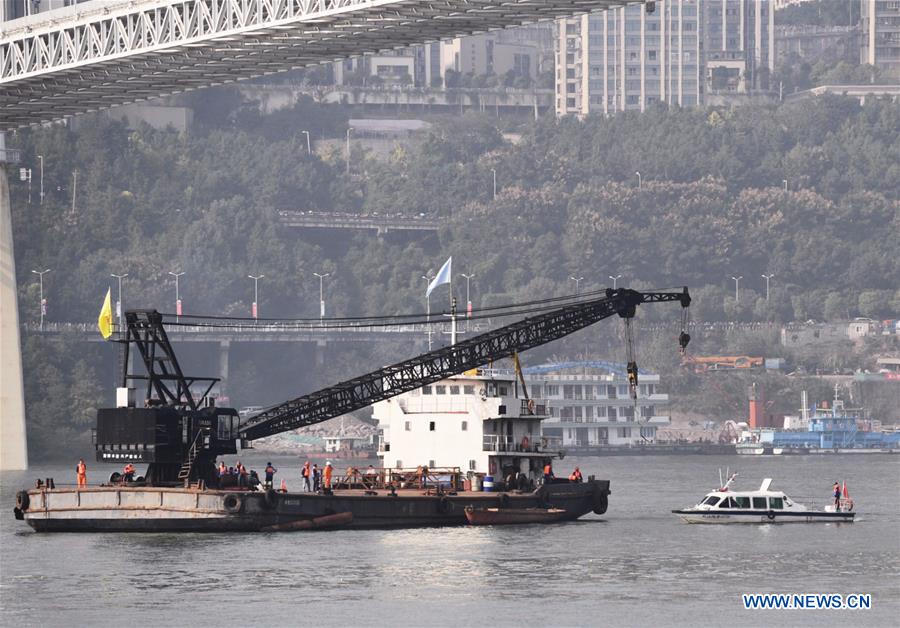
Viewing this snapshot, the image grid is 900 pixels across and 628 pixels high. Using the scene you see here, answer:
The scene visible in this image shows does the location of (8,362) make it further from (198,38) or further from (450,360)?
(450,360)

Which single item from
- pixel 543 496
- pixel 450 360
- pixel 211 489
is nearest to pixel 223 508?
pixel 211 489

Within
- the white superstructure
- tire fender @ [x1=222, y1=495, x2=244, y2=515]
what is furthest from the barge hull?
the white superstructure

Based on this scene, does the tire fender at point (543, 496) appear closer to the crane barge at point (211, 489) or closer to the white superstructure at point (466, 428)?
the crane barge at point (211, 489)

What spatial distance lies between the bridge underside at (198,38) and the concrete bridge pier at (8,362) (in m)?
11.1

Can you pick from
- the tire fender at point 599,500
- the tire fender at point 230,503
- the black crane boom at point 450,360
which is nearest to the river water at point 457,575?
the tire fender at point 599,500

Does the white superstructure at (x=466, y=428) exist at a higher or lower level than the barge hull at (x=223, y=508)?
higher

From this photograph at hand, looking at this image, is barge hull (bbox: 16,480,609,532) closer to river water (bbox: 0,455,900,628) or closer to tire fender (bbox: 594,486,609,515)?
river water (bbox: 0,455,900,628)

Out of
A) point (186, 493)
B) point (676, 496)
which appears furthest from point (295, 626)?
point (676, 496)

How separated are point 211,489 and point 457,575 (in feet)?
49.9

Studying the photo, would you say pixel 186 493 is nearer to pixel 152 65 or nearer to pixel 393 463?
pixel 393 463

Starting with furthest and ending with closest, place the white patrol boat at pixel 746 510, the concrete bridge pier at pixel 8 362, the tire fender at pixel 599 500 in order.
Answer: the concrete bridge pier at pixel 8 362 < the tire fender at pixel 599 500 < the white patrol boat at pixel 746 510

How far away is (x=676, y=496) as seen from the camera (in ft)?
364

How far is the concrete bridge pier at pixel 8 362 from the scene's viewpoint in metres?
138

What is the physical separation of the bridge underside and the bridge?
0.25ft
